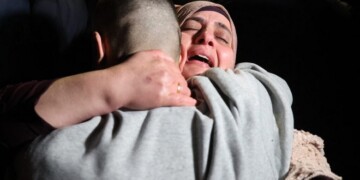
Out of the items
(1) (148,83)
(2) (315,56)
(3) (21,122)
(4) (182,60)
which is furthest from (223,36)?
(3) (21,122)

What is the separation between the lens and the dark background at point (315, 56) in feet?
4.04

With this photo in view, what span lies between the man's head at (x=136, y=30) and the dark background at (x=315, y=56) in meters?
0.56

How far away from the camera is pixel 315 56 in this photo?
1.33m

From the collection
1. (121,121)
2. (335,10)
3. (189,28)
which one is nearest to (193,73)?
(189,28)

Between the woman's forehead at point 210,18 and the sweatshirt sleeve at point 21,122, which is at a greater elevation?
the woman's forehead at point 210,18

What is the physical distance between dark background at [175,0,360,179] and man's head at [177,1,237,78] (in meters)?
0.15

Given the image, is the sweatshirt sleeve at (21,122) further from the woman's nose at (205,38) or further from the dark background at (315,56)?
the dark background at (315,56)

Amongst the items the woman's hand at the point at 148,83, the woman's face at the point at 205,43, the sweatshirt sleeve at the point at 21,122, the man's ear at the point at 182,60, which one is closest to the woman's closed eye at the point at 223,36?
the woman's face at the point at 205,43

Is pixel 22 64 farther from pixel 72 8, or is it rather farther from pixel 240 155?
pixel 240 155

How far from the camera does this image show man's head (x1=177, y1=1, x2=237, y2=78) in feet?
3.63

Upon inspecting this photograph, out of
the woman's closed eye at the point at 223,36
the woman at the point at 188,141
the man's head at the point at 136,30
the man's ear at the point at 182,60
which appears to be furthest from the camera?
the woman's closed eye at the point at 223,36

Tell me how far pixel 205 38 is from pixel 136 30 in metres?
0.33

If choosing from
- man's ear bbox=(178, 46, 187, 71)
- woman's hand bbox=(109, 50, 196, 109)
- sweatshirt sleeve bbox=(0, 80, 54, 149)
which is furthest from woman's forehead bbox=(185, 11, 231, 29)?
sweatshirt sleeve bbox=(0, 80, 54, 149)

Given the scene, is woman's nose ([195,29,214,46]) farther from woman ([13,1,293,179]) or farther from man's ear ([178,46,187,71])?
woman ([13,1,293,179])
